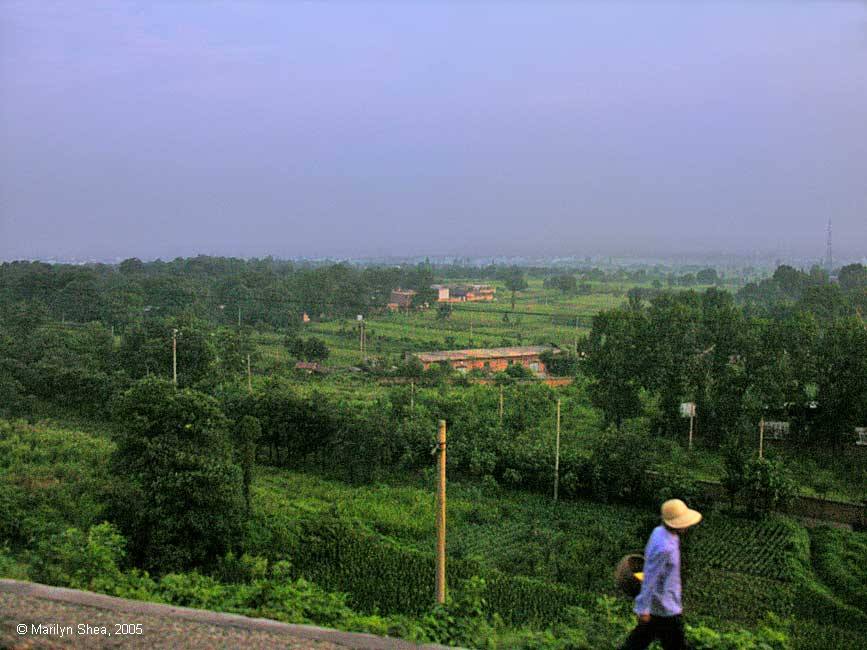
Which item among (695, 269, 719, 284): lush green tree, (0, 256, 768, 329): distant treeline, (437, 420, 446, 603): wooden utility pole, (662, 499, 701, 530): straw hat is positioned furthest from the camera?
(695, 269, 719, 284): lush green tree

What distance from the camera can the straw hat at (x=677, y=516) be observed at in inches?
123

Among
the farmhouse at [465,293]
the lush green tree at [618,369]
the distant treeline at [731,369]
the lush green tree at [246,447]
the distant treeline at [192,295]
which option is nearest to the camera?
the lush green tree at [246,447]

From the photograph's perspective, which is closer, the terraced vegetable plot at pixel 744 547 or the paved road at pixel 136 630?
the paved road at pixel 136 630

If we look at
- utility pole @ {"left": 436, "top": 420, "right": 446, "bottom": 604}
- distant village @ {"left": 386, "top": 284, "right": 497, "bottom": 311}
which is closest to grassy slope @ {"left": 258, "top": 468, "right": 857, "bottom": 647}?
utility pole @ {"left": 436, "top": 420, "right": 446, "bottom": 604}

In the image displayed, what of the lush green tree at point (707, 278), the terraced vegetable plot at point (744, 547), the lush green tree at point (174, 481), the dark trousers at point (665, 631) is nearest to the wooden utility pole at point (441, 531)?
the lush green tree at point (174, 481)

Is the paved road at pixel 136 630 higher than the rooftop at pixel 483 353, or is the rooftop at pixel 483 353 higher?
the paved road at pixel 136 630

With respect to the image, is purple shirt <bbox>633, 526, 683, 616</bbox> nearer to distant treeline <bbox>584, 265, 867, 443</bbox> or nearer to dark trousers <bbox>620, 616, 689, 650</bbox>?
dark trousers <bbox>620, 616, 689, 650</bbox>

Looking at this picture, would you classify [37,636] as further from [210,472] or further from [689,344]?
[689,344]

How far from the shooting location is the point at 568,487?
471 inches

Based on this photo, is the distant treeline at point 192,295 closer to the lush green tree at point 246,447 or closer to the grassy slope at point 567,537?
the lush green tree at point 246,447

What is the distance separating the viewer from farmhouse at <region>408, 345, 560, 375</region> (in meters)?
23.1

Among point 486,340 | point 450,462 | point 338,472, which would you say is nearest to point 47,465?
point 338,472

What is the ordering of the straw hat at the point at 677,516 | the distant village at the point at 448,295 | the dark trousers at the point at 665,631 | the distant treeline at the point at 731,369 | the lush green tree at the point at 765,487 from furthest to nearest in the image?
1. the distant village at the point at 448,295
2. the distant treeline at the point at 731,369
3. the lush green tree at the point at 765,487
4. the dark trousers at the point at 665,631
5. the straw hat at the point at 677,516

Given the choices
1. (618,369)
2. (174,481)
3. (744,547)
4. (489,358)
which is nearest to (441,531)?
(174,481)
